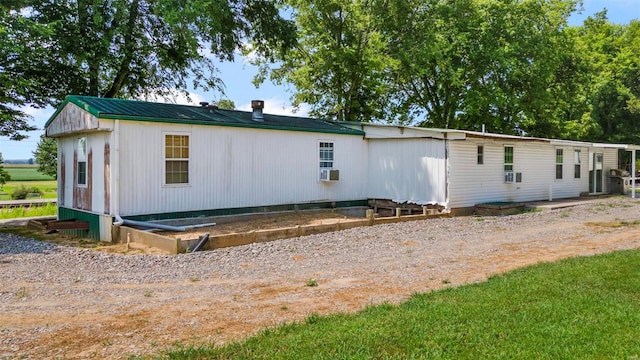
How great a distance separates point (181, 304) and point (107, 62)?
512 inches

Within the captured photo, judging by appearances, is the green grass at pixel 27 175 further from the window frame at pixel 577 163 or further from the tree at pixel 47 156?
the window frame at pixel 577 163

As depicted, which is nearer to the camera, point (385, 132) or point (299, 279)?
point (299, 279)

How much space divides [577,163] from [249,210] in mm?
14481

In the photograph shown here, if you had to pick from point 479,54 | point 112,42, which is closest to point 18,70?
point 112,42

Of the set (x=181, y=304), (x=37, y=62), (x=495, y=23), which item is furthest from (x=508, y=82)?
(x=181, y=304)

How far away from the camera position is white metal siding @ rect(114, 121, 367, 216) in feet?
34.9

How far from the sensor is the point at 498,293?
17.7 ft

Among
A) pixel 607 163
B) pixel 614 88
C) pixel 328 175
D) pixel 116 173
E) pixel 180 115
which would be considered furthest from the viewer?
pixel 614 88

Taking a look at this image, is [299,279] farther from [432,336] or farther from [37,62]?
[37,62]

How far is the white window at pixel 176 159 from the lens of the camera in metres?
11.2

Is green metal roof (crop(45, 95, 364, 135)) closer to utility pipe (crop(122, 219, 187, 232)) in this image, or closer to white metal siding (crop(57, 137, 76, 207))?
white metal siding (crop(57, 137, 76, 207))

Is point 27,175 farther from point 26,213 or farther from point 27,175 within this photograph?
point 26,213

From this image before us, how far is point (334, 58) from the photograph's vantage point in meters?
23.0

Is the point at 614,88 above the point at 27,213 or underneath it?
above
